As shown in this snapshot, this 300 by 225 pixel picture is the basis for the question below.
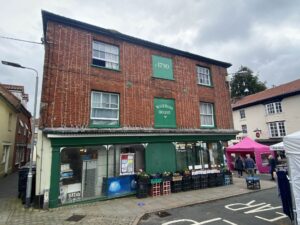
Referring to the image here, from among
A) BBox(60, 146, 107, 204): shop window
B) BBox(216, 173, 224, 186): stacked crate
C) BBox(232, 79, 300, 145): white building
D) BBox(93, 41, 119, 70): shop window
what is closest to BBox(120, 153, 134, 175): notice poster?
BBox(60, 146, 107, 204): shop window

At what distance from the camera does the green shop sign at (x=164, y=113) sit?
42.4ft

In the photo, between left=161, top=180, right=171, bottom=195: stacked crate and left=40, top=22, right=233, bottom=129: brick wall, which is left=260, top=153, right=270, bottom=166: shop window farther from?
left=161, top=180, right=171, bottom=195: stacked crate

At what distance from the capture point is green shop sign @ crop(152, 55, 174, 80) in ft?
44.8

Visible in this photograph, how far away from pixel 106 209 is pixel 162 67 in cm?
915

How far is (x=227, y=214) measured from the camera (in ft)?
26.2

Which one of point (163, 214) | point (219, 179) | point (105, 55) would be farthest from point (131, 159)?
point (105, 55)

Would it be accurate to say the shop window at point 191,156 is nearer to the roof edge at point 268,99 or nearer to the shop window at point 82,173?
the shop window at point 82,173

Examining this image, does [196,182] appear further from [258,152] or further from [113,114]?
[258,152]

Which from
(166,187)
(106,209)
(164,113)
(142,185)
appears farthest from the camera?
(164,113)

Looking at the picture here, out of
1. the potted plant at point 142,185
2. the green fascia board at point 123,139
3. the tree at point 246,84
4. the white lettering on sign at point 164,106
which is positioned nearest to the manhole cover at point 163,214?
the potted plant at point 142,185

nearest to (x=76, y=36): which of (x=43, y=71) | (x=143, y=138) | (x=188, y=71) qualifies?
(x=43, y=71)

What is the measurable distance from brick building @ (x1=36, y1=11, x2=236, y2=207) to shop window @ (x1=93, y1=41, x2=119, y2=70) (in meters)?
0.06

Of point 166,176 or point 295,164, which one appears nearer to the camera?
point 295,164

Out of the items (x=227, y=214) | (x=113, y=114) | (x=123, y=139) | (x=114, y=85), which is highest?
(x=114, y=85)
